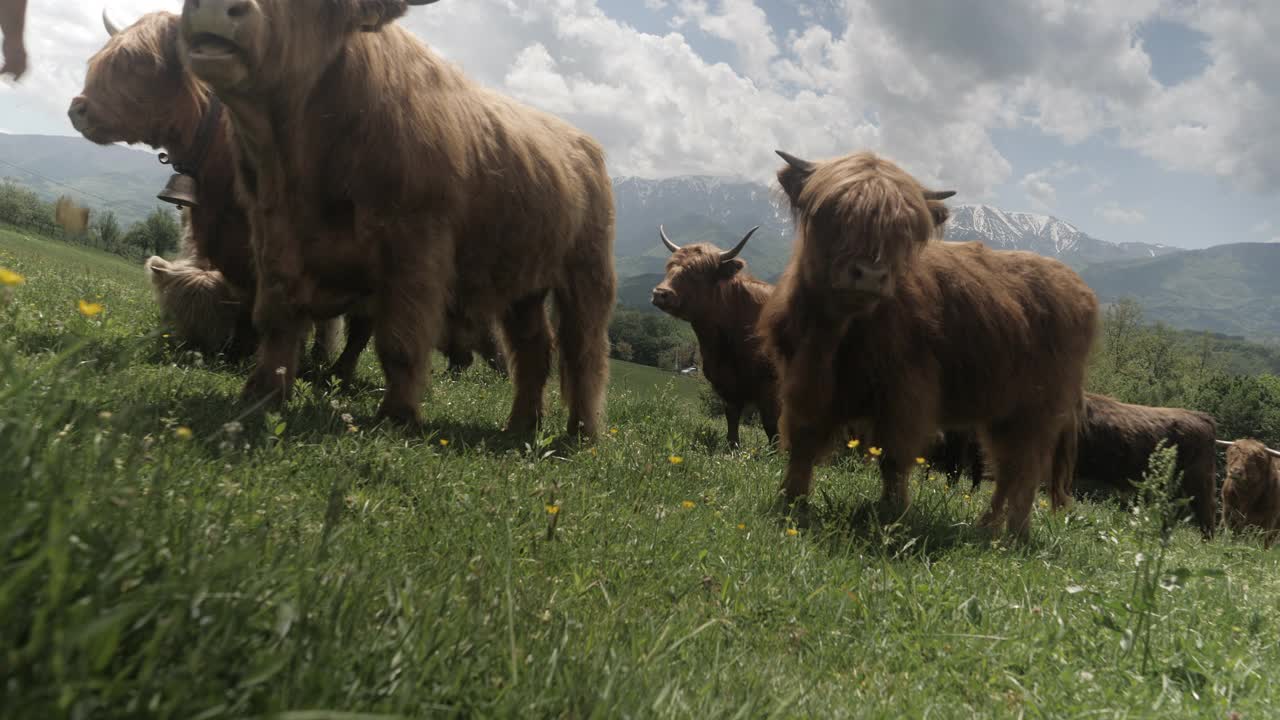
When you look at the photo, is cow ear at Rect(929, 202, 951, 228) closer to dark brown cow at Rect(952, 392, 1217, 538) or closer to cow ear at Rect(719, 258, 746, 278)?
cow ear at Rect(719, 258, 746, 278)

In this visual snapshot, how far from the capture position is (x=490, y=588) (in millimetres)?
2055

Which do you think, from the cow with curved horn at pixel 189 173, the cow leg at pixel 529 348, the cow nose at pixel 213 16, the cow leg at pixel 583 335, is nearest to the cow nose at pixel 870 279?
the cow leg at pixel 583 335

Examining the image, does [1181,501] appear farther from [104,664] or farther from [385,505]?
[104,664]

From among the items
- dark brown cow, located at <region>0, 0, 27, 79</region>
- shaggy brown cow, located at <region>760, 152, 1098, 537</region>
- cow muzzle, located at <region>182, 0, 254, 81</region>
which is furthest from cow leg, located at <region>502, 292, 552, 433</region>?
dark brown cow, located at <region>0, 0, 27, 79</region>

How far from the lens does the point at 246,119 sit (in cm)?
396

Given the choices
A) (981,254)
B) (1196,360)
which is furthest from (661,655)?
(1196,360)

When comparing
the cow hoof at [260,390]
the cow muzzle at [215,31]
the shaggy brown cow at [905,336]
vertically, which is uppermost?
the cow muzzle at [215,31]

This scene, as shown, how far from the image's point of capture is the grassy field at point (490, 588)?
3.57ft

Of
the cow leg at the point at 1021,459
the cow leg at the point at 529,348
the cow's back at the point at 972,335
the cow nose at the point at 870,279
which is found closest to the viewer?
the cow nose at the point at 870,279

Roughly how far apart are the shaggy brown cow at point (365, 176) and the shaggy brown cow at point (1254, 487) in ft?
54.6

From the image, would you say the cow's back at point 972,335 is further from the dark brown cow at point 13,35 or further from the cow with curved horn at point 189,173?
the dark brown cow at point 13,35

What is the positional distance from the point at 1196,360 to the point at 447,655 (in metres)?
88.5

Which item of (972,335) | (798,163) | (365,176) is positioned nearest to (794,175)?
(798,163)

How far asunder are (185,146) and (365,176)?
240 cm
